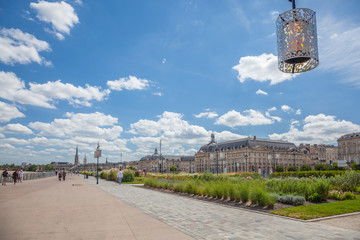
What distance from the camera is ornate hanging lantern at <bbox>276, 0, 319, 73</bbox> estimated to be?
487 cm

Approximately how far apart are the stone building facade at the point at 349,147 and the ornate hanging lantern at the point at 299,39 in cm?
11396

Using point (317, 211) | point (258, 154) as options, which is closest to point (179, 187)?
point (317, 211)

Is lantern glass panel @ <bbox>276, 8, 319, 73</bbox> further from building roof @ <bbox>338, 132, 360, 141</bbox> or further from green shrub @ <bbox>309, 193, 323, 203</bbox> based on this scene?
building roof @ <bbox>338, 132, 360, 141</bbox>

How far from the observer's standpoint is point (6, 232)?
22.9ft

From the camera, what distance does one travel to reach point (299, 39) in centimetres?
490

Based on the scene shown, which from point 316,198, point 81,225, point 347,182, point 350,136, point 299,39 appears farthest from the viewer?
point 350,136

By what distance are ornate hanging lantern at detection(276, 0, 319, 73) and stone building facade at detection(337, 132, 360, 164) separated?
114 m

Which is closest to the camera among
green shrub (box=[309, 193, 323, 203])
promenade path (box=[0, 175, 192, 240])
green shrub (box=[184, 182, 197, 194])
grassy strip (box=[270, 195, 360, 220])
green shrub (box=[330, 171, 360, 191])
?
promenade path (box=[0, 175, 192, 240])

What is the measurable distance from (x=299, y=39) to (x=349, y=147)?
406 ft

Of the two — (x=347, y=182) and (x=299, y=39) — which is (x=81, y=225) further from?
(x=347, y=182)

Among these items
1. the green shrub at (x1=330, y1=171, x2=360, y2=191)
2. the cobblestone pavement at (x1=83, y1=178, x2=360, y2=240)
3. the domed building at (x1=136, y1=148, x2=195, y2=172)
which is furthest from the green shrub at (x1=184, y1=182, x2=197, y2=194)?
the domed building at (x1=136, y1=148, x2=195, y2=172)

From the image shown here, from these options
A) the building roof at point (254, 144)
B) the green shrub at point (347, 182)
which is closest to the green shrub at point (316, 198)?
the green shrub at point (347, 182)

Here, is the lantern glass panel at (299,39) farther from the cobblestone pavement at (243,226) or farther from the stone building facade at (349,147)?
the stone building facade at (349,147)

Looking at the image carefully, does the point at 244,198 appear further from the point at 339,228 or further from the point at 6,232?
the point at 6,232
